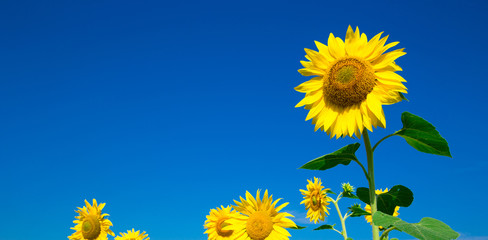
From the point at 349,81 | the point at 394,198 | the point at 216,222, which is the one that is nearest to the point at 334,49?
the point at 349,81

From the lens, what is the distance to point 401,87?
11.9 feet

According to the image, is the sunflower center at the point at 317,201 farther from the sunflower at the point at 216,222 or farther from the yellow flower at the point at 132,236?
the yellow flower at the point at 132,236

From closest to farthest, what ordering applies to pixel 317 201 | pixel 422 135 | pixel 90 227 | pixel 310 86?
pixel 422 135
pixel 310 86
pixel 90 227
pixel 317 201

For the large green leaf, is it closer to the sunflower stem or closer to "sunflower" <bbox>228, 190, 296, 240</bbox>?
the sunflower stem

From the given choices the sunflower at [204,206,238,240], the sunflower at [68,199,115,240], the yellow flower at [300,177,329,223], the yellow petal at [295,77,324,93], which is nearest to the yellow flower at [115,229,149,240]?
the sunflower at [68,199,115,240]

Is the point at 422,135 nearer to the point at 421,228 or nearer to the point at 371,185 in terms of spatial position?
the point at 371,185

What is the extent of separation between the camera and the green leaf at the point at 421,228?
2.79m

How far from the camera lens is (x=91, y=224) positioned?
329 inches

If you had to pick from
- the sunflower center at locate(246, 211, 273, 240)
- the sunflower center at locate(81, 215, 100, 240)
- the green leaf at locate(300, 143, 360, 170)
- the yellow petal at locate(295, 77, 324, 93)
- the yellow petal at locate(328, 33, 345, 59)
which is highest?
the sunflower center at locate(81, 215, 100, 240)

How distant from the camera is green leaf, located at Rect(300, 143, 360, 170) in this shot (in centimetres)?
351

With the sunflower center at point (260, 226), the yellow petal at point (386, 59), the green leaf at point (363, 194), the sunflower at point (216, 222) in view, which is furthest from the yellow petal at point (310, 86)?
the sunflower at point (216, 222)

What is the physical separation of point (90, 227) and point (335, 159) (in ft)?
21.8

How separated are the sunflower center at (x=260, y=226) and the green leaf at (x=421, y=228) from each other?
236 cm

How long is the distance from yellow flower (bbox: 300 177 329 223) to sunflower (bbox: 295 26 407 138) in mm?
5691
